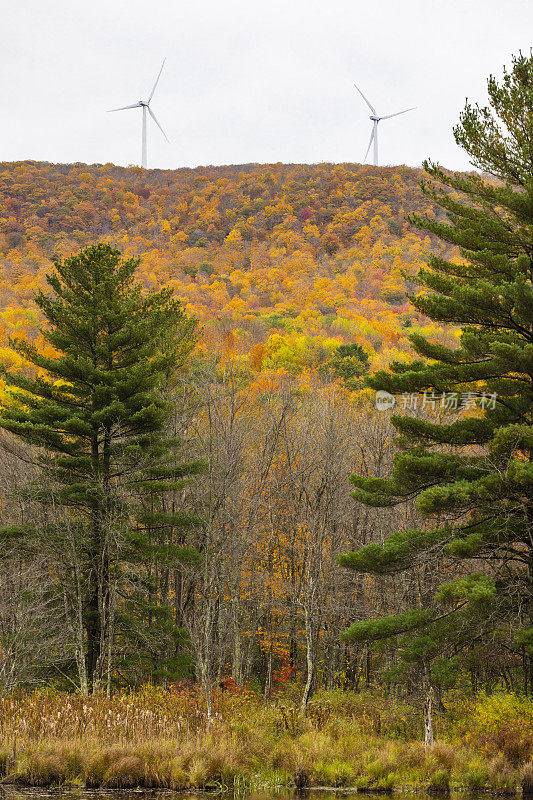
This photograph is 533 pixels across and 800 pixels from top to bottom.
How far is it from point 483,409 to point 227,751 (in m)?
8.97

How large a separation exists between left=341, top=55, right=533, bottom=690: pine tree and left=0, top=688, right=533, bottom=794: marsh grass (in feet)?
6.38

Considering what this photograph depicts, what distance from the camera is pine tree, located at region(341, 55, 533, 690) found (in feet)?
52.5

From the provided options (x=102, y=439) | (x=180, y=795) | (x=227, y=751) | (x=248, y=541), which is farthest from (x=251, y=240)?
(x=180, y=795)

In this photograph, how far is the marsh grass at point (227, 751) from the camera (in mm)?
13680

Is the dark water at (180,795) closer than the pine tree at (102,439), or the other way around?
the dark water at (180,795)

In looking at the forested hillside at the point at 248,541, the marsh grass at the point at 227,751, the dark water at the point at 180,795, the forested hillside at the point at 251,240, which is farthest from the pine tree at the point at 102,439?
the forested hillside at the point at 251,240

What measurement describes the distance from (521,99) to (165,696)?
52.3 ft

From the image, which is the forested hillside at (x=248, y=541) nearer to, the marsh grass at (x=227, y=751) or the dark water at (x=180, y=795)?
the marsh grass at (x=227, y=751)

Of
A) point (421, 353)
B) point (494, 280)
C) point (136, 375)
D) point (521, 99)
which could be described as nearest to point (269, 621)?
point (136, 375)

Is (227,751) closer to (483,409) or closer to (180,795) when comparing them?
(180,795)

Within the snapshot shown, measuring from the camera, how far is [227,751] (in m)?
14.5

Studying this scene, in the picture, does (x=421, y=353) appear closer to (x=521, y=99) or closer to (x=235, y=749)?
(x=521, y=99)

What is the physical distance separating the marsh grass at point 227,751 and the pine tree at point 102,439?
550 centimetres

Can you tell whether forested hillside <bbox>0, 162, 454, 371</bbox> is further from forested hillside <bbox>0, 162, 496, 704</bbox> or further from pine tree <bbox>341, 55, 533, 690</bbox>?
pine tree <bbox>341, 55, 533, 690</bbox>
